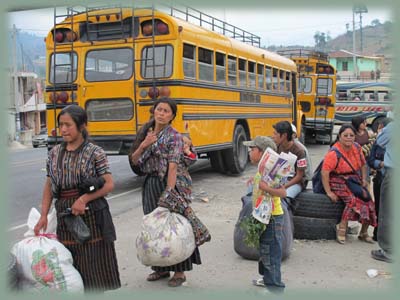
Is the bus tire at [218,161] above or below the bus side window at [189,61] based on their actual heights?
below

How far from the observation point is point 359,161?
577 cm

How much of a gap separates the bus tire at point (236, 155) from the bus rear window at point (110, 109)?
2907mm

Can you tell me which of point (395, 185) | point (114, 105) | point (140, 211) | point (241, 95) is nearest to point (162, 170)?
point (395, 185)

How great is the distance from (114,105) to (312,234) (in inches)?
183

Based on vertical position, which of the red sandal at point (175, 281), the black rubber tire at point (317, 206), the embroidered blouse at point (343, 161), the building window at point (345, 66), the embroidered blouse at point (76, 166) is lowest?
the red sandal at point (175, 281)

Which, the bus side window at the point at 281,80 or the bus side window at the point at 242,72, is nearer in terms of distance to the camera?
the bus side window at the point at 242,72

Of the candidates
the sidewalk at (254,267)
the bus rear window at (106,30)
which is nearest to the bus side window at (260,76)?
the bus rear window at (106,30)

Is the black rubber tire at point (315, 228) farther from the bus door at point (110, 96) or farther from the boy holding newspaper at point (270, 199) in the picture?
the bus door at point (110, 96)

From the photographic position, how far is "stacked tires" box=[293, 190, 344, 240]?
19.0 ft

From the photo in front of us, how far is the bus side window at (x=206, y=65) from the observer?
31.6 feet

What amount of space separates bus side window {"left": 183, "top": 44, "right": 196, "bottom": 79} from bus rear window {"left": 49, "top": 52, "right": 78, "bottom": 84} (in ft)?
6.63

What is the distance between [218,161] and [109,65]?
11.4ft

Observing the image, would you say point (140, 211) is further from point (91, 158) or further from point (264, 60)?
point (264, 60)

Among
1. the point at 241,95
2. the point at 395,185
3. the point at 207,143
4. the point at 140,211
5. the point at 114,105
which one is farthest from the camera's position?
the point at 241,95
